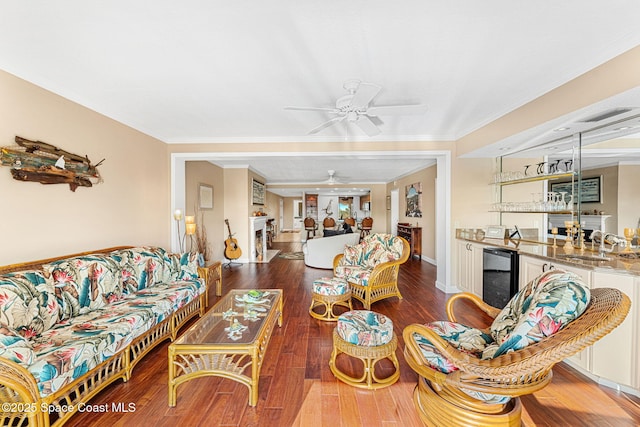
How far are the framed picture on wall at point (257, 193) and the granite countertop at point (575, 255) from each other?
527cm

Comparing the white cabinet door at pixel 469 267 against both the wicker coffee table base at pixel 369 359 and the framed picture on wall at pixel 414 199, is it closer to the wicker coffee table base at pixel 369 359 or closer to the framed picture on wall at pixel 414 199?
the wicker coffee table base at pixel 369 359

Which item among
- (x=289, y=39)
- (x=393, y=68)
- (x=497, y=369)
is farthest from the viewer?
(x=393, y=68)

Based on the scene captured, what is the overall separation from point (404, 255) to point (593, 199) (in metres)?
2.10

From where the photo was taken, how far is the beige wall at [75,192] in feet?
6.80

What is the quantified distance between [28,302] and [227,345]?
4.88 feet

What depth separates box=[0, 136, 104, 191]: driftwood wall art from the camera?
207cm

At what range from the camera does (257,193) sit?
729 cm

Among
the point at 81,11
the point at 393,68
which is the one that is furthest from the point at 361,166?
the point at 81,11

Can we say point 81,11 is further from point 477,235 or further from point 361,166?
point 361,166

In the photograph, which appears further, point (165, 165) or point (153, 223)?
point (165, 165)

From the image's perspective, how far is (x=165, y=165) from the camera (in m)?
4.08

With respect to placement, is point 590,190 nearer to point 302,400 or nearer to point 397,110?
point 397,110

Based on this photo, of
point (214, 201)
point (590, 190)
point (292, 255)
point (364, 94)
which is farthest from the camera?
point (292, 255)

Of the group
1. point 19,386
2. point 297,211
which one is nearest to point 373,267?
point 19,386
